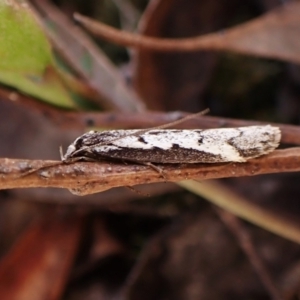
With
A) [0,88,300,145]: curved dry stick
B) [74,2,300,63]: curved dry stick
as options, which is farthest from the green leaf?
[74,2,300,63]: curved dry stick

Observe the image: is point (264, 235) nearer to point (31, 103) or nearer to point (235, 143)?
point (235, 143)

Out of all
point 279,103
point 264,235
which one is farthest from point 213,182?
point 279,103

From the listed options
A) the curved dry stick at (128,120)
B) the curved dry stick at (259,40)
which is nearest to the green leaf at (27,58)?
the curved dry stick at (128,120)

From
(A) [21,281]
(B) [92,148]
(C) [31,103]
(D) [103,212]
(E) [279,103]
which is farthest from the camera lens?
(E) [279,103]

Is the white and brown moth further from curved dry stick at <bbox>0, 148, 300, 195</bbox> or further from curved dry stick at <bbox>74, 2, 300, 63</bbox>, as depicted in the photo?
curved dry stick at <bbox>74, 2, 300, 63</bbox>

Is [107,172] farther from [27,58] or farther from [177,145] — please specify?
[27,58]

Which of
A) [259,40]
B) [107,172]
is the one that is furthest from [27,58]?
[259,40]

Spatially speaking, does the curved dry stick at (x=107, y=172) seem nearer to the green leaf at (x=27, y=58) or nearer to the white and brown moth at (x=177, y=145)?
the white and brown moth at (x=177, y=145)
